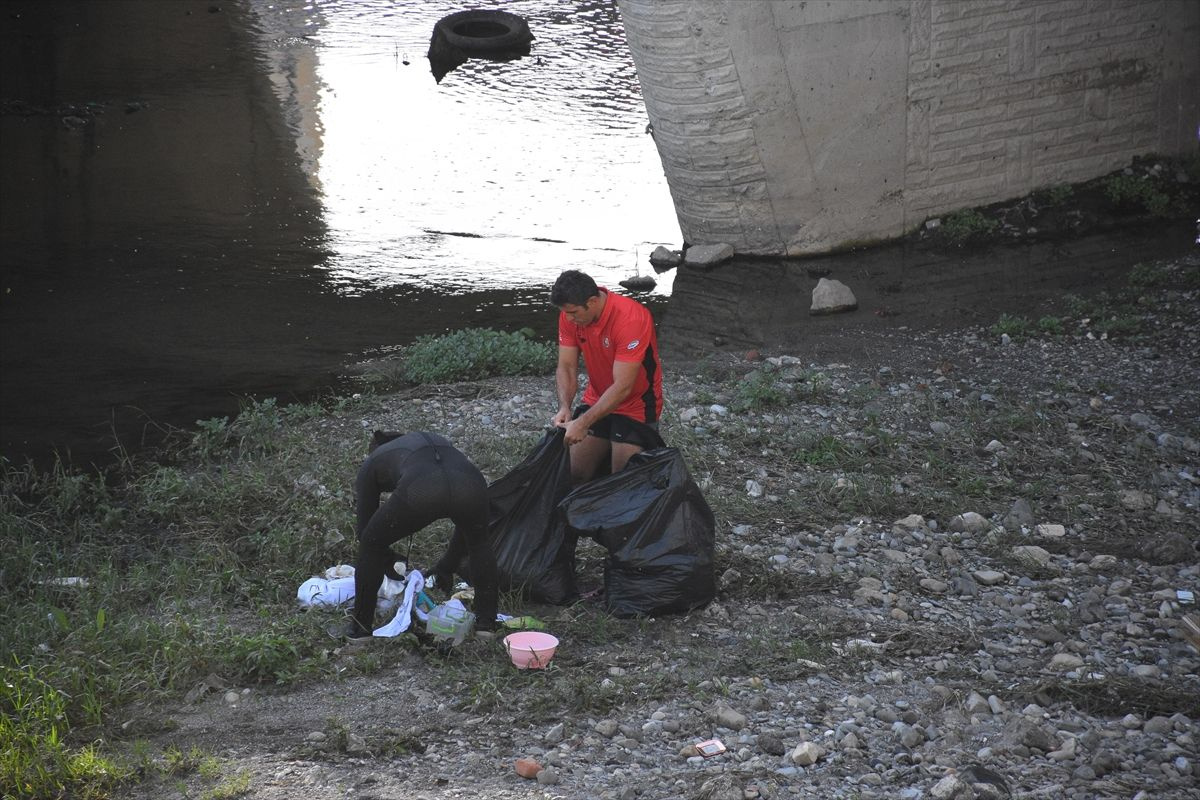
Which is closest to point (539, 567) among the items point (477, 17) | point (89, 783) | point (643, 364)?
point (643, 364)

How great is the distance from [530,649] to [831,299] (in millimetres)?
6274

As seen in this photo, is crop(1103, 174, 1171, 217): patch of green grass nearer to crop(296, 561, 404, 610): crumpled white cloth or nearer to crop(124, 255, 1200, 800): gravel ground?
crop(124, 255, 1200, 800): gravel ground

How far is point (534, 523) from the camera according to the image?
5.17 metres

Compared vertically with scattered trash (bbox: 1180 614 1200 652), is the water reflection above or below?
above

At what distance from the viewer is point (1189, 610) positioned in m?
5.05

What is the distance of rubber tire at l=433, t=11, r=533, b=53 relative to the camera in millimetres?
16484

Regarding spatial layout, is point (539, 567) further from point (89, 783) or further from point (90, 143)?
point (90, 143)

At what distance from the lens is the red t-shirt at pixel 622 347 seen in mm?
5219

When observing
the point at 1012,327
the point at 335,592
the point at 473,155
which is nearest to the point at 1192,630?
the point at 335,592

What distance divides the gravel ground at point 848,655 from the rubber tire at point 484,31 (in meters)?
10.3

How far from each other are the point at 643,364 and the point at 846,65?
6172 millimetres

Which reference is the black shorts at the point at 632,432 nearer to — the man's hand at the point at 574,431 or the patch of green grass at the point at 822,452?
the man's hand at the point at 574,431

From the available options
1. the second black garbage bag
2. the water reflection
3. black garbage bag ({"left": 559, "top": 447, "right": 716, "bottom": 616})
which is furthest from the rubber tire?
black garbage bag ({"left": 559, "top": 447, "right": 716, "bottom": 616})

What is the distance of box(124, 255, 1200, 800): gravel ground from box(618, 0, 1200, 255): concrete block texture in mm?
3816
